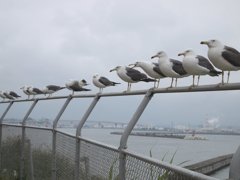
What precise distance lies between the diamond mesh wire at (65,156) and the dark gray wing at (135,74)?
3.97 feet

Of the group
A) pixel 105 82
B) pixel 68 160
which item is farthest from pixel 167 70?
pixel 105 82

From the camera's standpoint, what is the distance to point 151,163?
3213 mm

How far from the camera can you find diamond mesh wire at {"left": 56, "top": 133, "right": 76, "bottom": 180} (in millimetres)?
5625

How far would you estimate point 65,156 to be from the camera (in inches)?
238

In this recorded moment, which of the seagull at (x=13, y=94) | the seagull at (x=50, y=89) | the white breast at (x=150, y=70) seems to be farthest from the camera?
the seagull at (x=13, y=94)

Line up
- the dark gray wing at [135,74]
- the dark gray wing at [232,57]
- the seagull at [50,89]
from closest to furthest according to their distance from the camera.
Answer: the dark gray wing at [232,57] → the dark gray wing at [135,74] → the seagull at [50,89]

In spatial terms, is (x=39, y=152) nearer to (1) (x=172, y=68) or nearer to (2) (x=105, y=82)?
(2) (x=105, y=82)

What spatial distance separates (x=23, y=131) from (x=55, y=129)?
2.01 m

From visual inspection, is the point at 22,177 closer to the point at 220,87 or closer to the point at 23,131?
the point at 23,131

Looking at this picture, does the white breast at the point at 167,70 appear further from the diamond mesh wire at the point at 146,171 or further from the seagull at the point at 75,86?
the seagull at the point at 75,86

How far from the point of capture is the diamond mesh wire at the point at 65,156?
18.5 ft

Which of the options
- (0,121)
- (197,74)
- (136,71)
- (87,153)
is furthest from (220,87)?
(0,121)

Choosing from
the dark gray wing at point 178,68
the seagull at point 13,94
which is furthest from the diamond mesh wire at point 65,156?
the seagull at point 13,94

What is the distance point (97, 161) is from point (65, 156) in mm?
1527
